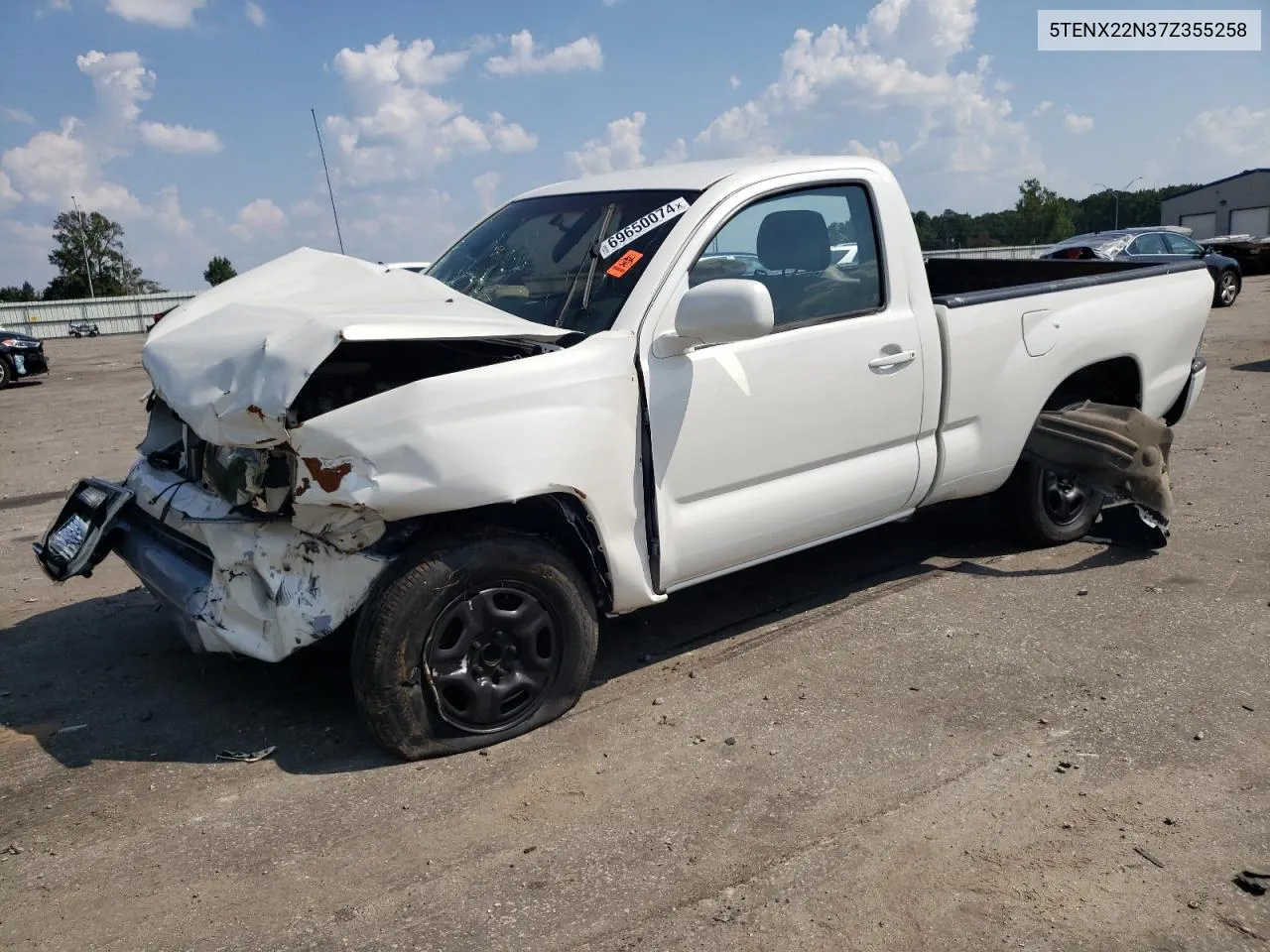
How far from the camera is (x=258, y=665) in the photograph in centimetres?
458

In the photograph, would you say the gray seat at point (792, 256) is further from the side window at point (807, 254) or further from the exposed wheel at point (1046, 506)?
the exposed wheel at point (1046, 506)

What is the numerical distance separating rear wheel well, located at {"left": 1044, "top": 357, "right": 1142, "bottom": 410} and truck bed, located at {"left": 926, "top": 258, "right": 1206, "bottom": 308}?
1.47 feet

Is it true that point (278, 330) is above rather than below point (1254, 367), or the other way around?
above

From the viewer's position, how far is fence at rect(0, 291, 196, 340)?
48.5 metres

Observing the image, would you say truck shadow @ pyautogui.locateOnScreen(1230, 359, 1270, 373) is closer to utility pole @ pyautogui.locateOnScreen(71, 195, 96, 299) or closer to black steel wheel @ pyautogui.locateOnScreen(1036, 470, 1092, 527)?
black steel wheel @ pyautogui.locateOnScreen(1036, 470, 1092, 527)

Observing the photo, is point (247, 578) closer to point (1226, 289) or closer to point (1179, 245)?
point (1179, 245)

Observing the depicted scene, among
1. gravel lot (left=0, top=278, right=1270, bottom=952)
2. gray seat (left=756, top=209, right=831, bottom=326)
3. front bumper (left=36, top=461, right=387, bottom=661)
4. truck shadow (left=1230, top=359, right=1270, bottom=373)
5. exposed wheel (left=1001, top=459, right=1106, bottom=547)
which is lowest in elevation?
truck shadow (left=1230, top=359, right=1270, bottom=373)

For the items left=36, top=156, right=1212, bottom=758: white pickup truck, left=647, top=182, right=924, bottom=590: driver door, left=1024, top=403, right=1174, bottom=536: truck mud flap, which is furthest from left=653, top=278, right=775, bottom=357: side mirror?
left=1024, top=403, right=1174, bottom=536: truck mud flap

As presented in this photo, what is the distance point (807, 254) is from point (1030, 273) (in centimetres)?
271

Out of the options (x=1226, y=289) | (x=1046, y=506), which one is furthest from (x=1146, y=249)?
(x=1046, y=506)

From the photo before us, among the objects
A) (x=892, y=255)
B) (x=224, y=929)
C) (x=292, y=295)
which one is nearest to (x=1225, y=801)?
(x=892, y=255)

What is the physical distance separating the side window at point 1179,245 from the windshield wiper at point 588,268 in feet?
58.8

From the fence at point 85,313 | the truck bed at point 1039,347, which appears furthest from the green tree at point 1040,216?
the truck bed at point 1039,347

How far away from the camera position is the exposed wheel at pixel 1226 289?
2064 centimetres
